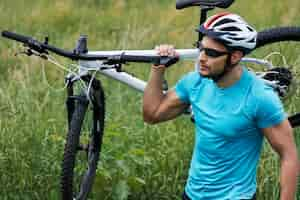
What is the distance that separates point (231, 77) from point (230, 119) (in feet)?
0.65

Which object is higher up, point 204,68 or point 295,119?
point 204,68

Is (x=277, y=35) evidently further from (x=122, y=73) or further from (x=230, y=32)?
(x=230, y=32)

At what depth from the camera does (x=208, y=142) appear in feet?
14.4

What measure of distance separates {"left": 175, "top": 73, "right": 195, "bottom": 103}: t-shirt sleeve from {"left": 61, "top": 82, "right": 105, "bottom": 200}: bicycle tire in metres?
0.81

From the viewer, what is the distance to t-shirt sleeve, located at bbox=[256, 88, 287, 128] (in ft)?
13.7

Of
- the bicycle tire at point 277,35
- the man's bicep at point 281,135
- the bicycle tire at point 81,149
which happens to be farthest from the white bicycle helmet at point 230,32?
the bicycle tire at point 277,35

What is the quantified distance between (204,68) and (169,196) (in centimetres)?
197

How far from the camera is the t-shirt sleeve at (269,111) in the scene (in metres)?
4.17

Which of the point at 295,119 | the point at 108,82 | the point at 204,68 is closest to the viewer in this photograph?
the point at 204,68

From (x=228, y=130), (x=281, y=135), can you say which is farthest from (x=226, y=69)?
(x=281, y=135)

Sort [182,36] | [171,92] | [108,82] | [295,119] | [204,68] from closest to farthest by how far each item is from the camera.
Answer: [204,68] → [171,92] → [295,119] → [108,82] → [182,36]

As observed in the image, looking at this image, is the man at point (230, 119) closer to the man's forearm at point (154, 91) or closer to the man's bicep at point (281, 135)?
the man's bicep at point (281, 135)

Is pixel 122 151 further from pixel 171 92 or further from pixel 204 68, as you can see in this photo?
pixel 204 68

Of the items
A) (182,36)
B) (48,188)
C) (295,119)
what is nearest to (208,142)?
(295,119)
